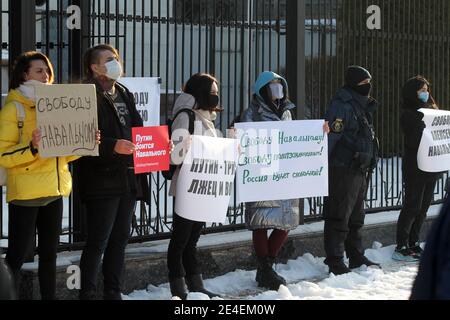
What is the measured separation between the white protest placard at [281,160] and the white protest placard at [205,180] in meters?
0.36

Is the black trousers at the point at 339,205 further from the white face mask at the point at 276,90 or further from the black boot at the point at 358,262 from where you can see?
the white face mask at the point at 276,90

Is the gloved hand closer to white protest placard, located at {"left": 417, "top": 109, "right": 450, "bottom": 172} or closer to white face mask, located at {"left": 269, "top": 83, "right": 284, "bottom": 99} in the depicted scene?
white face mask, located at {"left": 269, "top": 83, "right": 284, "bottom": 99}

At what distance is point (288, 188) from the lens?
7914 millimetres

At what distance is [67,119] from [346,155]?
295 cm

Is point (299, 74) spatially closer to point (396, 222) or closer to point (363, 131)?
point (363, 131)

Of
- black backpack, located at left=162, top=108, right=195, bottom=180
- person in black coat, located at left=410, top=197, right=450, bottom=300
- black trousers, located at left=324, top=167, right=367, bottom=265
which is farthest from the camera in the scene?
black trousers, located at left=324, top=167, right=367, bottom=265

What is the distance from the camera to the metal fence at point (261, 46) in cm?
775

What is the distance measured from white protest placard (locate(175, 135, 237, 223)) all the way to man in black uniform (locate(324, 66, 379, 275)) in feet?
4.06

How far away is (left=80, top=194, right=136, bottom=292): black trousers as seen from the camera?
20.5 feet

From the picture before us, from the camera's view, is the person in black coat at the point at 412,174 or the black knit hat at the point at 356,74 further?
the person in black coat at the point at 412,174

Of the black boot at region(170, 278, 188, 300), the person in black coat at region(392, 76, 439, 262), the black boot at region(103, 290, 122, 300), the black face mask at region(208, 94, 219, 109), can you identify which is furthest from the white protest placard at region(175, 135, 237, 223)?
the person in black coat at region(392, 76, 439, 262)

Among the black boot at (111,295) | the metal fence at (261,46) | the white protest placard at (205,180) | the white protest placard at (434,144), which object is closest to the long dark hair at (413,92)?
the white protest placard at (434,144)

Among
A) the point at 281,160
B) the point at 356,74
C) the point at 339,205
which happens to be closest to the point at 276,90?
the point at 281,160
